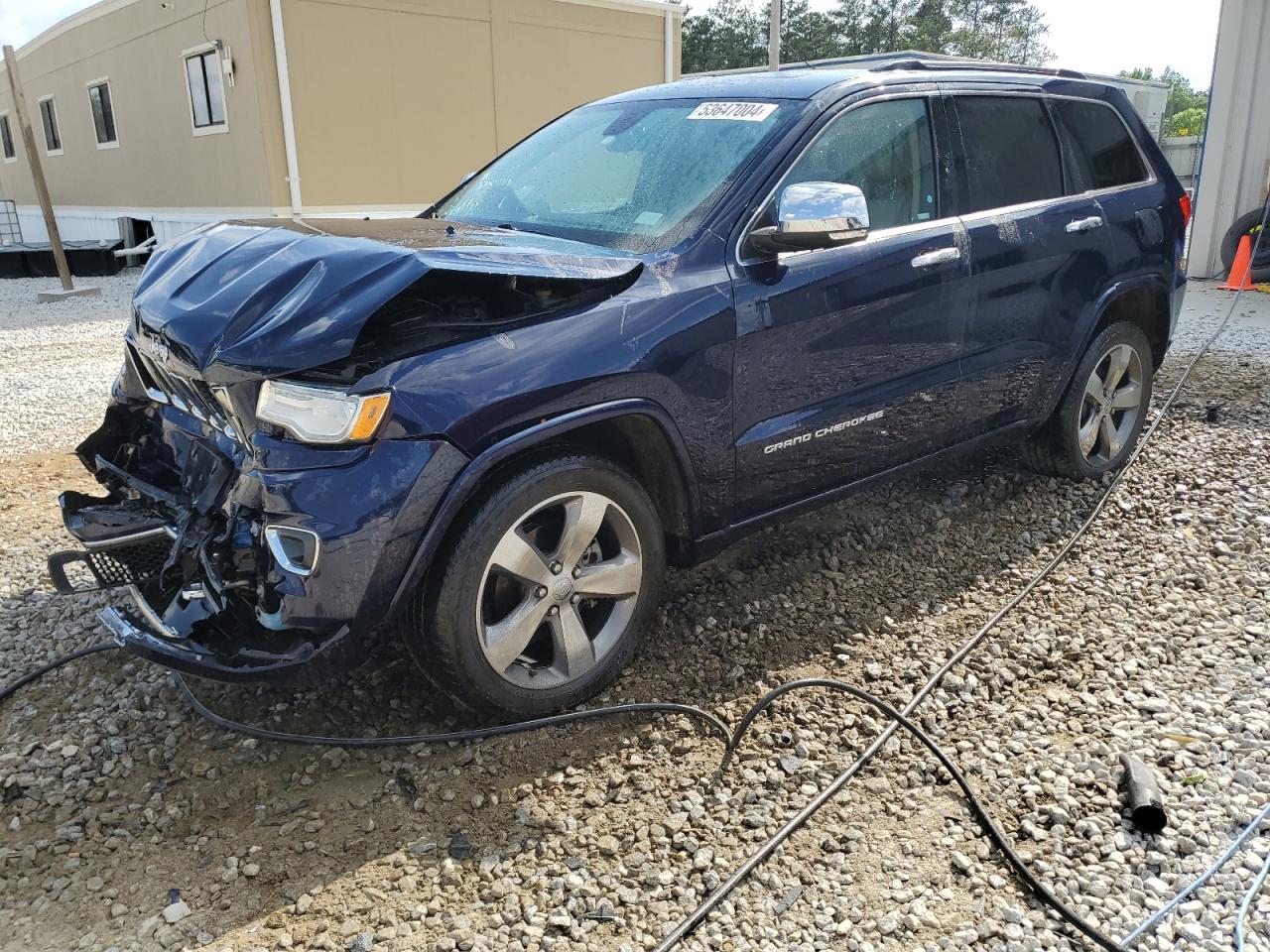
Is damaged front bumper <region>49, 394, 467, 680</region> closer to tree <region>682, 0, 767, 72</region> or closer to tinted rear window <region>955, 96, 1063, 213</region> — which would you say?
tinted rear window <region>955, 96, 1063, 213</region>

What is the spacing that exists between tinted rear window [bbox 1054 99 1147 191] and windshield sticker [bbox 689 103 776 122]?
174 centimetres

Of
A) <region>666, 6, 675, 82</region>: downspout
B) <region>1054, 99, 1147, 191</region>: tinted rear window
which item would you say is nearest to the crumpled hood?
<region>1054, 99, 1147, 191</region>: tinted rear window

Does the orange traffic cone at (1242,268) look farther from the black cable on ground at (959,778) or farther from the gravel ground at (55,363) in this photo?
the gravel ground at (55,363)

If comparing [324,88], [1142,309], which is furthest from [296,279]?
[324,88]

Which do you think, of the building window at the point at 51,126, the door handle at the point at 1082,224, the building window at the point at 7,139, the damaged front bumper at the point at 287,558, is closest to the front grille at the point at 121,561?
the damaged front bumper at the point at 287,558

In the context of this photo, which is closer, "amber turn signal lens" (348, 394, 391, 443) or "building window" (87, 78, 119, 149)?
"amber turn signal lens" (348, 394, 391, 443)

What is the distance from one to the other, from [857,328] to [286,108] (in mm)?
12921

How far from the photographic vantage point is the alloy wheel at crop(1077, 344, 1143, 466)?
15.7ft

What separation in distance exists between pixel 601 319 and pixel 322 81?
13.3 metres

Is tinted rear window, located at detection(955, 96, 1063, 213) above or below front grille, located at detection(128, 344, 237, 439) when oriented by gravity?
above

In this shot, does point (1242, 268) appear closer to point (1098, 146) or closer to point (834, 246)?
point (1098, 146)

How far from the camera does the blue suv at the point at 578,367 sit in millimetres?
2549

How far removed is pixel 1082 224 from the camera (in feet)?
14.3

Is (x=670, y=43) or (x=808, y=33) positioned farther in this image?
(x=808, y=33)
